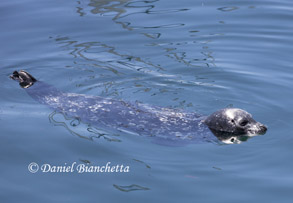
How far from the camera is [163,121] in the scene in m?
7.39

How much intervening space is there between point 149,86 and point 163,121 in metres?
1.52

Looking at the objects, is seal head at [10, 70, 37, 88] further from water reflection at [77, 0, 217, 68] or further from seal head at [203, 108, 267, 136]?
seal head at [203, 108, 267, 136]

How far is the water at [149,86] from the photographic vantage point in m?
6.00

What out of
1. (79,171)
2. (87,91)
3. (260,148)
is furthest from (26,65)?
(260,148)

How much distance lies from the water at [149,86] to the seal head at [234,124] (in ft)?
0.67

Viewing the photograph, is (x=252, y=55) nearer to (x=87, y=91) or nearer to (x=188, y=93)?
(x=188, y=93)

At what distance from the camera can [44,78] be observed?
941 cm

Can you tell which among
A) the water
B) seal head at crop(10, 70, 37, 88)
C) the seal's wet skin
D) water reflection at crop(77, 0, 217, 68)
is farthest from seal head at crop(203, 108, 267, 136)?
seal head at crop(10, 70, 37, 88)

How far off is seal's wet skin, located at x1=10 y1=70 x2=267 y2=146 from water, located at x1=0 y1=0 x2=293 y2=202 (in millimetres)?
209

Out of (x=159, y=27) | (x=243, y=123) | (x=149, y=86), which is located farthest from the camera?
(x=159, y=27)

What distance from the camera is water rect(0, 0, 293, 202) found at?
6.00 metres

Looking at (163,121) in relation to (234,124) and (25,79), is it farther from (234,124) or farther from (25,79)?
(25,79)

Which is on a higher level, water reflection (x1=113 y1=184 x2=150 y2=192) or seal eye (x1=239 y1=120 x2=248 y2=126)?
seal eye (x1=239 y1=120 x2=248 y2=126)

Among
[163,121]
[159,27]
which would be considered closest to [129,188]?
[163,121]
